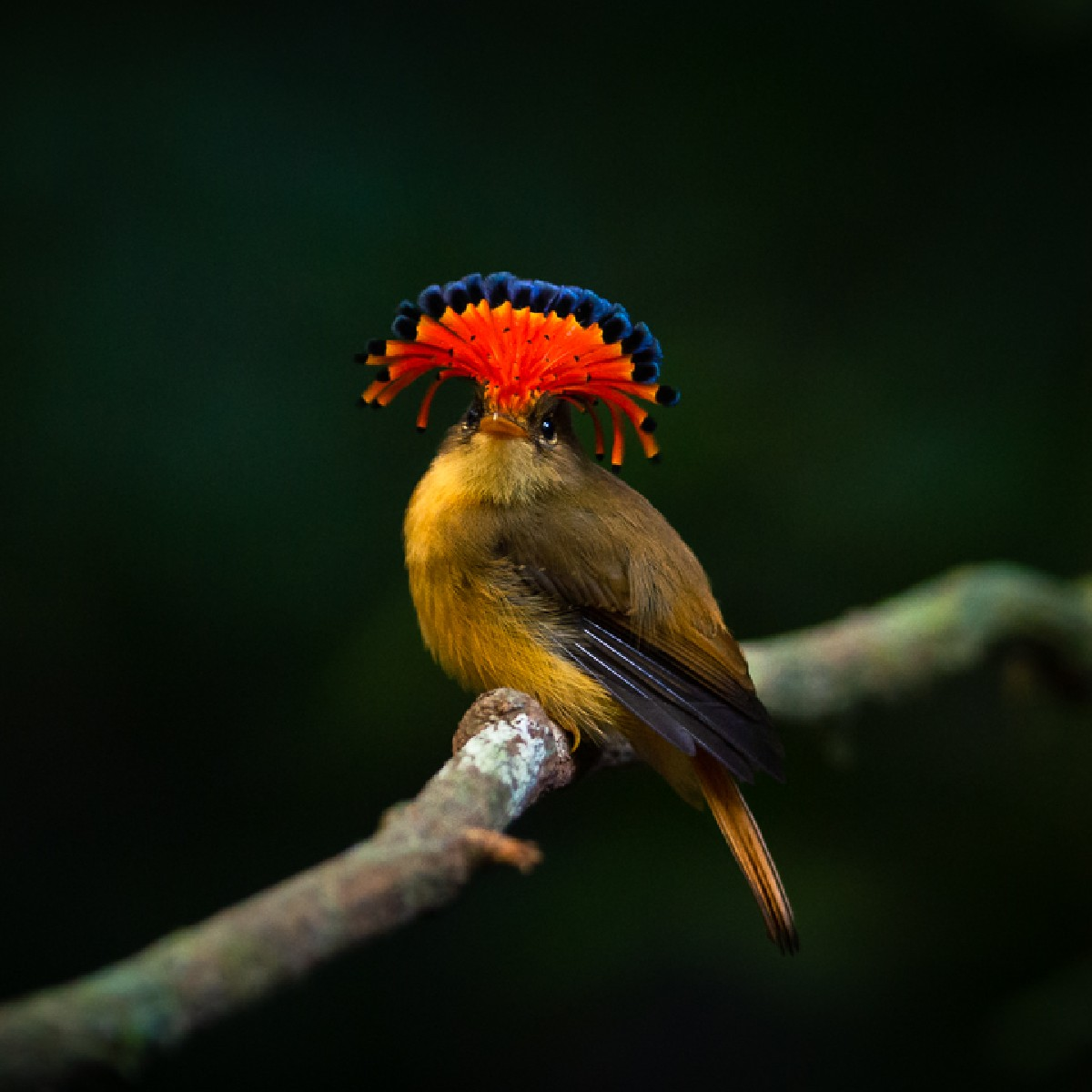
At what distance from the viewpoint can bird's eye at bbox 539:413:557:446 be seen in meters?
2.55

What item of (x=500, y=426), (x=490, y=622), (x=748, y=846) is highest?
(x=500, y=426)

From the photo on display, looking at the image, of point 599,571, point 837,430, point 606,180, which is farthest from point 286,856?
point 606,180

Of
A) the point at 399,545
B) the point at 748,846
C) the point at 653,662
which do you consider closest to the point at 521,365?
the point at 653,662

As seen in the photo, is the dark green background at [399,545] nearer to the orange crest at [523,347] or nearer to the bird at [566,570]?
the bird at [566,570]

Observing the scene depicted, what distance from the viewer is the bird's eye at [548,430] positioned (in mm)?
2555

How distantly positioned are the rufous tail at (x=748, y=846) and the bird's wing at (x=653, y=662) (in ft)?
0.42

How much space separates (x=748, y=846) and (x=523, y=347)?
0.99 m

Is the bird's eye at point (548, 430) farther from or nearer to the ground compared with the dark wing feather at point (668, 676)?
farther from the ground

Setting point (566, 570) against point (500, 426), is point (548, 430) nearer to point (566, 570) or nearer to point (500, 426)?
point (500, 426)

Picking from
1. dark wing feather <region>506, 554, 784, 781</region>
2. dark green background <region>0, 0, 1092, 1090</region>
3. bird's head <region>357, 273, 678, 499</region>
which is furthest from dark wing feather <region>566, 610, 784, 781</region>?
dark green background <region>0, 0, 1092, 1090</region>

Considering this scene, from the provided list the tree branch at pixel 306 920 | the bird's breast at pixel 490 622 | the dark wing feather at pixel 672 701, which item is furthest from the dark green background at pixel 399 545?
the tree branch at pixel 306 920

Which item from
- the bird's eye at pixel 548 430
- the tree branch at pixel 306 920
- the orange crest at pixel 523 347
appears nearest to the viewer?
the tree branch at pixel 306 920

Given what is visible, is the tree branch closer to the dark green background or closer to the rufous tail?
the rufous tail

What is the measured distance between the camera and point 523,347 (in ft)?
7.65
